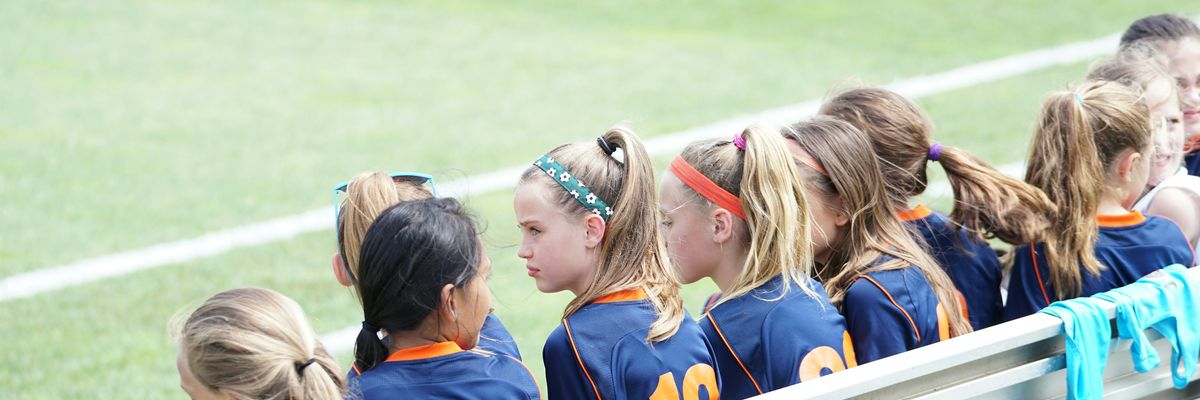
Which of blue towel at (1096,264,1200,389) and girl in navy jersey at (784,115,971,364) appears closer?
blue towel at (1096,264,1200,389)

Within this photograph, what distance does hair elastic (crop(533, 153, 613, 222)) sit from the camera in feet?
10.1

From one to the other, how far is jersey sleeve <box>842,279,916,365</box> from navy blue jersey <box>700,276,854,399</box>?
0.13 metres

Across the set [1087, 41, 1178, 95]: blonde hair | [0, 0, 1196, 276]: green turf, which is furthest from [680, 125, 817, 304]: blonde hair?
[0, 0, 1196, 276]: green turf

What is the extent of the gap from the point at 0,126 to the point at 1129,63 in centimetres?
955

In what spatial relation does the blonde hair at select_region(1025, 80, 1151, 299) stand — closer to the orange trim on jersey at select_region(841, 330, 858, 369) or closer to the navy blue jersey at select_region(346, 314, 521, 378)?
the orange trim on jersey at select_region(841, 330, 858, 369)

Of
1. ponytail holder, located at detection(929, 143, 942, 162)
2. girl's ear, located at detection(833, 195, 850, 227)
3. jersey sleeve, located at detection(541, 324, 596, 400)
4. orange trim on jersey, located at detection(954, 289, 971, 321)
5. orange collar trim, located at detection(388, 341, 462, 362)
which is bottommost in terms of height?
orange trim on jersey, located at detection(954, 289, 971, 321)

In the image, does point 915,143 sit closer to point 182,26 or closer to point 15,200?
point 15,200

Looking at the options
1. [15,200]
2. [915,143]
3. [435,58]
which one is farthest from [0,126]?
[915,143]

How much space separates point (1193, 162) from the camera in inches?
184

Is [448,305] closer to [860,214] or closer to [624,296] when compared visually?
[624,296]

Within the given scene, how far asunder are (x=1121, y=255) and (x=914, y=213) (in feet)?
1.93

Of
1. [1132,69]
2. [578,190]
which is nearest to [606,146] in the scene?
[578,190]

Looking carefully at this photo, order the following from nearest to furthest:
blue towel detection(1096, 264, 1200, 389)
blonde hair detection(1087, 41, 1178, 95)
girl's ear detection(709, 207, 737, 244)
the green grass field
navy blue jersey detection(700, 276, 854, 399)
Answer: blue towel detection(1096, 264, 1200, 389) → navy blue jersey detection(700, 276, 854, 399) → girl's ear detection(709, 207, 737, 244) → blonde hair detection(1087, 41, 1178, 95) → the green grass field

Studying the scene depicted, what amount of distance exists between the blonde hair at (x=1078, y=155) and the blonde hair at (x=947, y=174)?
77mm
